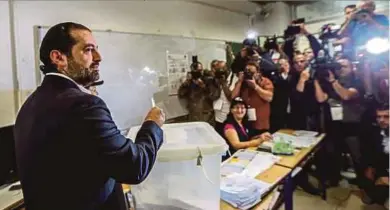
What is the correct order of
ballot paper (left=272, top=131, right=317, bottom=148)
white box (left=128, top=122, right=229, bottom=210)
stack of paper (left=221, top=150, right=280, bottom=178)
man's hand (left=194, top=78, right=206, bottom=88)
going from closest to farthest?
white box (left=128, top=122, right=229, bottom=210) → stack of paper (left=221, top=150, right=280, bottom=178) → ballot paper (left=272, top=131, right=317, bottom=148) → man's hand (left=194, top=78, right=206, bottom=88)

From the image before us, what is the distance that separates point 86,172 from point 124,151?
13 centimetres

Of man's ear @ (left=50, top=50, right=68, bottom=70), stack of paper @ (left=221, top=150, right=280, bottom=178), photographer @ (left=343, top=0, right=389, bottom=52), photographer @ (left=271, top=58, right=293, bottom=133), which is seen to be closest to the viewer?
man's ear @ (left=50, top=50, right=68, bottom=70)

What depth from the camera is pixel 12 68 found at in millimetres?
1906

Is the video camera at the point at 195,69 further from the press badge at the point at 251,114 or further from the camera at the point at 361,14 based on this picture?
the camera at the point at 361,14

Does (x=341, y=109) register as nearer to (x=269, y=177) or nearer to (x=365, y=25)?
(x=365, y=25)

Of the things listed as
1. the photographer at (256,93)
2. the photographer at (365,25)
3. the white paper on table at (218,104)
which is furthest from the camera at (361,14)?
the white paper on table at (218,104)

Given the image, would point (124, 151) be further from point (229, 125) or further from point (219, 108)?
point (219, 108)

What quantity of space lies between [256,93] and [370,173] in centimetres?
110

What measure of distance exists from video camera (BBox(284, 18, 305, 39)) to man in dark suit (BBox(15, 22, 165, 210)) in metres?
1.99

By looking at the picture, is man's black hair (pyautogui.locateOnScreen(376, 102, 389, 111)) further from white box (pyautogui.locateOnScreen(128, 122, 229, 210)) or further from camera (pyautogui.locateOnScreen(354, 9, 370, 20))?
white box (pyautogui.locateOnScreen(128, 122, 229, 210))

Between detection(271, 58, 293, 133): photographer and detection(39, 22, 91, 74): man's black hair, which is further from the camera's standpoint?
detection(271, 58, 293, 133): photographer

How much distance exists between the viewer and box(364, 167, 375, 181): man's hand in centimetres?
214

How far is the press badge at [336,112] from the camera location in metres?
2.42

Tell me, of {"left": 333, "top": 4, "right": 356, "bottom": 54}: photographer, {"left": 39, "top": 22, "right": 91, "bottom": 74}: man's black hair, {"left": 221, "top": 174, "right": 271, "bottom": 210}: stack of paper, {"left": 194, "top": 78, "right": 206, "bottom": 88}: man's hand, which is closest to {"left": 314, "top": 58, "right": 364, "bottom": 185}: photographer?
{"left": 333, "top": 4, "right": 356, "bottom": 54}: photographer
